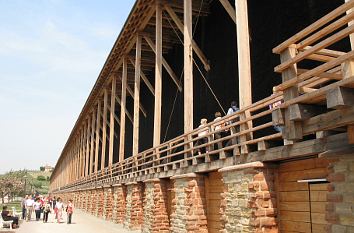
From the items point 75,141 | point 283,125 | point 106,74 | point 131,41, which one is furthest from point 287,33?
point 75,141

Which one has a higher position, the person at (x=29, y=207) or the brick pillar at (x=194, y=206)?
the brick pillar at (x=194, y=206)

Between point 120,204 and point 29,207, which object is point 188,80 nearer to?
point 120,204

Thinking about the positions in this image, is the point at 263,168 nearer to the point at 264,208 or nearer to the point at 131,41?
the point at 264,208

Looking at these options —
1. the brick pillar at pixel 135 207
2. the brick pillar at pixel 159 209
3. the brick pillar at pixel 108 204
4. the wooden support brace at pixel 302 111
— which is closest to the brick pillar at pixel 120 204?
the brick pillar at pixel 135 207

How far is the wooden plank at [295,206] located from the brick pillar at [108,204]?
15089 mm

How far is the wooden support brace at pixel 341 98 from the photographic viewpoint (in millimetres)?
3973

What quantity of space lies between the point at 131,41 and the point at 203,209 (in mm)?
11115

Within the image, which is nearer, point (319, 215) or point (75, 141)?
point (319, 215)

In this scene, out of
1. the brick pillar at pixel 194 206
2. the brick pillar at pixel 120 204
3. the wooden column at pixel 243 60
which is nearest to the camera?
the wooden column at pixel 243 60

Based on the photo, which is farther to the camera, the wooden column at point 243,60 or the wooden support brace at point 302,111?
the wooden column at point 243,60

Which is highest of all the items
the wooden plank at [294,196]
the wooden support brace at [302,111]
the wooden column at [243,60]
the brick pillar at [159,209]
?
the wooden column at [243,60]

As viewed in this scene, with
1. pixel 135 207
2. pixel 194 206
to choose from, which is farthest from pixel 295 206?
pixel 135 207

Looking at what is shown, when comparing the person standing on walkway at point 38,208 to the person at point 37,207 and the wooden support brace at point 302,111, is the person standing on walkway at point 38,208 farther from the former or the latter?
the wooden support brace at point 302,111

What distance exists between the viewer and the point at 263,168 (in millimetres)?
7203
